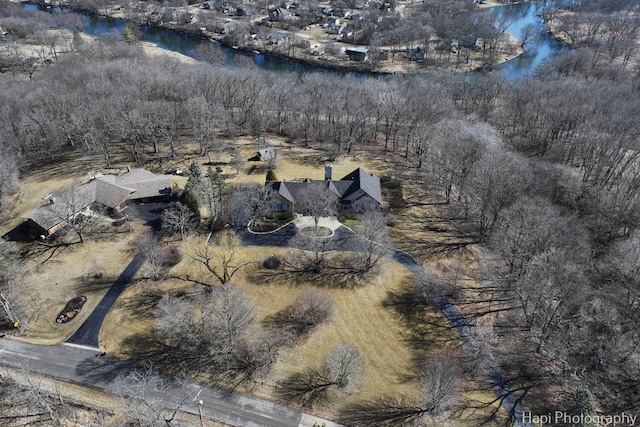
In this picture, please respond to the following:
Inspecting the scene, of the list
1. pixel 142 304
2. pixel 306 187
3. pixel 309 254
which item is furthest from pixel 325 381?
pixel 306 187

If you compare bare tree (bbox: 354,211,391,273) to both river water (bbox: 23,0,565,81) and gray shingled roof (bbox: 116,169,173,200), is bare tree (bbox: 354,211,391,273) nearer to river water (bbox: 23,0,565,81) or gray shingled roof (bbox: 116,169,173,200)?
gray shingled roof (bbox: 116,169,173,200)

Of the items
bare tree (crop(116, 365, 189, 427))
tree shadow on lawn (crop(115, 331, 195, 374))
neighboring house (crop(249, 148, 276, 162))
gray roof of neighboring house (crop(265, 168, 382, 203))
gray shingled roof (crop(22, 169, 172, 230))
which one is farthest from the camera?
neighboring house (crop(249, 148, 276, 162))

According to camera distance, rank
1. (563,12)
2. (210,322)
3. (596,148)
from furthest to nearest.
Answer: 1. (563,12)
2. (596,148)
3. (210,322)

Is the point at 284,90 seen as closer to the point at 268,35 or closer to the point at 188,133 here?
the point at 188,133

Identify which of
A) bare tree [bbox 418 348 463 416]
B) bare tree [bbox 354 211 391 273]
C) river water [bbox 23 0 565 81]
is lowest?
bare tree [bbox 418 348 463 416]

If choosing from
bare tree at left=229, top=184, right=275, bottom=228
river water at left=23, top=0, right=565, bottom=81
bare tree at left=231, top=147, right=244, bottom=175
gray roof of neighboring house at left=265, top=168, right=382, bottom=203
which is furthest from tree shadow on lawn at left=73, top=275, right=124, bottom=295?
river water at left=23, top=0, right=565, bottom=81

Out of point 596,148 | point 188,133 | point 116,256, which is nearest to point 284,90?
point 188,133
